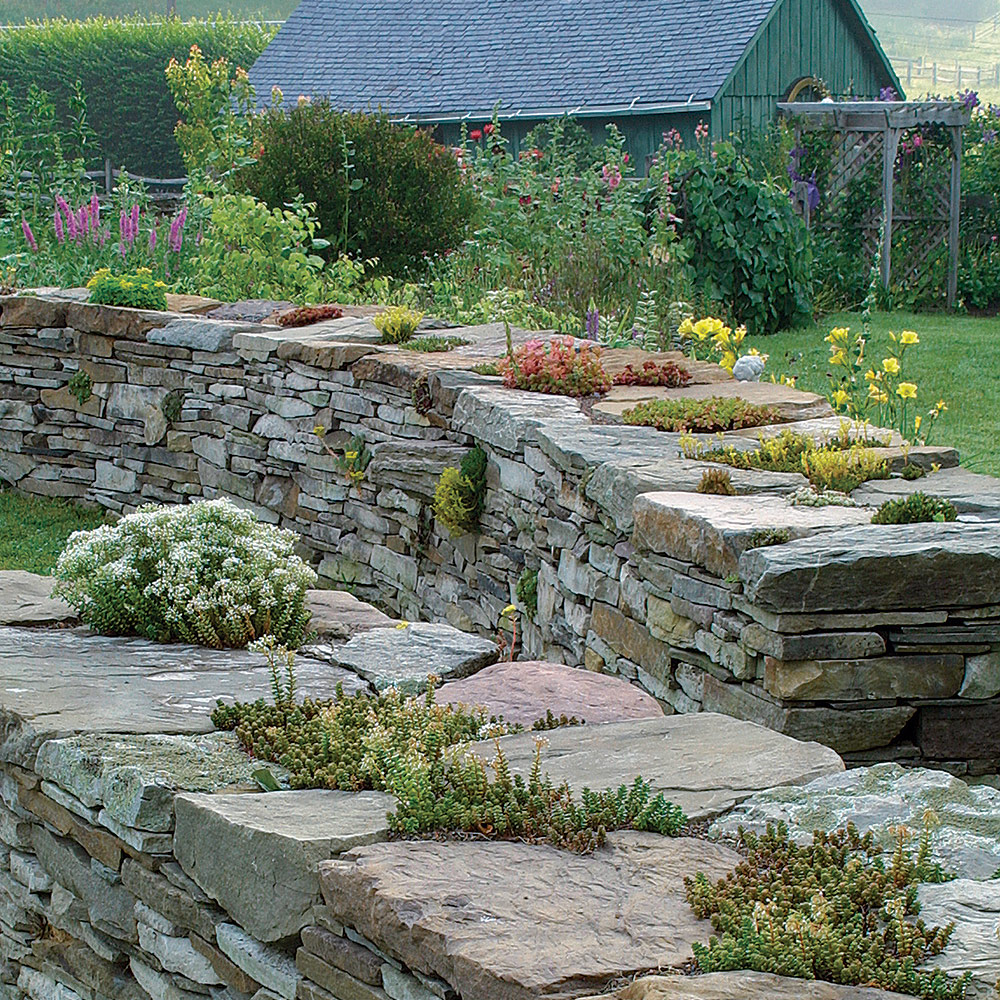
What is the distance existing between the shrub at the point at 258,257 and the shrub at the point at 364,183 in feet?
1.64

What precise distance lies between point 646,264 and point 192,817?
8888mm

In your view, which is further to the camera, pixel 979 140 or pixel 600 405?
pixel 979 140

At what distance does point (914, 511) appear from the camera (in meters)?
4.16

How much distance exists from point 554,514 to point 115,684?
2114mm

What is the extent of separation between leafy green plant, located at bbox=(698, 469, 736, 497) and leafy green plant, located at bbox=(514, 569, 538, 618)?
125 centimetres

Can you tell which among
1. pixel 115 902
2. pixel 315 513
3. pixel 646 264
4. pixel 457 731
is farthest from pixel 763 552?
pixel 646 264

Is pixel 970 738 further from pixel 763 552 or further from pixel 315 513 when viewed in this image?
pixel 315 513

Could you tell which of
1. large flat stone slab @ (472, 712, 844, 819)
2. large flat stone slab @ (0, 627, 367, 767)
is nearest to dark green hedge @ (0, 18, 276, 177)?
large flat stone slab @ (0, 627, 367, 767)

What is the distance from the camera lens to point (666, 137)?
57.0ft

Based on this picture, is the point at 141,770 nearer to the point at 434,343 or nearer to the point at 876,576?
the point at 876,576

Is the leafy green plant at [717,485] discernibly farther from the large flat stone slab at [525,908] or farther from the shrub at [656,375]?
the large flat stone slab at [525,908]

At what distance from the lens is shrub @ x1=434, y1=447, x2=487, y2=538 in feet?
19.9

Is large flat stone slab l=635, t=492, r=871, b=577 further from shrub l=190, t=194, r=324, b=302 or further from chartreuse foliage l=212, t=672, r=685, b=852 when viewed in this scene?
shrub l=190, t=194, r=324, b=302

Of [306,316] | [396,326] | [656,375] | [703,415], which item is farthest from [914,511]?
[306,316]
